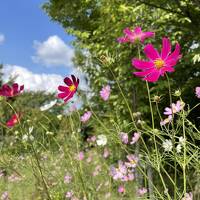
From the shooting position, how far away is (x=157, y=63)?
1.59 m

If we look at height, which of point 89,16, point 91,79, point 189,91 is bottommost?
point 189,91

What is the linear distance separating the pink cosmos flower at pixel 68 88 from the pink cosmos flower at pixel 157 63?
0.38 metres

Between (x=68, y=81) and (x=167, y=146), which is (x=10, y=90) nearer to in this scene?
(x=68, y=81)

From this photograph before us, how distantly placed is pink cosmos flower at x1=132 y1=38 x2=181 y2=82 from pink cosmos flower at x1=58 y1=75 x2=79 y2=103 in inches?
15.0

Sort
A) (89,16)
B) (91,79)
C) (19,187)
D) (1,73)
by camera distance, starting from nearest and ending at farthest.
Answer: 1. (19,187)
2. (91,79)
3. (89,16)
4. (1,73)

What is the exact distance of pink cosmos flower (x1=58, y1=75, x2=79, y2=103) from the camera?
190 centimetres

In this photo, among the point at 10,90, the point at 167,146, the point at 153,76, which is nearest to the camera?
the point at 153,76

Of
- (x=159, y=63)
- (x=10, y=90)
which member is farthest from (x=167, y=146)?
(x=10, y=90)

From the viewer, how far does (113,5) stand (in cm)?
693

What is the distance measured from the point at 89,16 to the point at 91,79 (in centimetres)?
149

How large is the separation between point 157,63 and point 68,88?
0.49m

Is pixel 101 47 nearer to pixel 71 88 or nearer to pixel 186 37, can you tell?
pixel 186 37

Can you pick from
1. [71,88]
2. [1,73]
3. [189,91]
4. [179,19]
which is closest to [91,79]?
[189,91]

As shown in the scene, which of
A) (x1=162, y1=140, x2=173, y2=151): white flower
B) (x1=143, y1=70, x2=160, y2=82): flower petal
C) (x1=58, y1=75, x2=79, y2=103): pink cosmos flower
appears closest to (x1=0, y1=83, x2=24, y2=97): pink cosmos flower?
(x1=58, y1=75, x2=79, y2=103): pink cosmos flower
